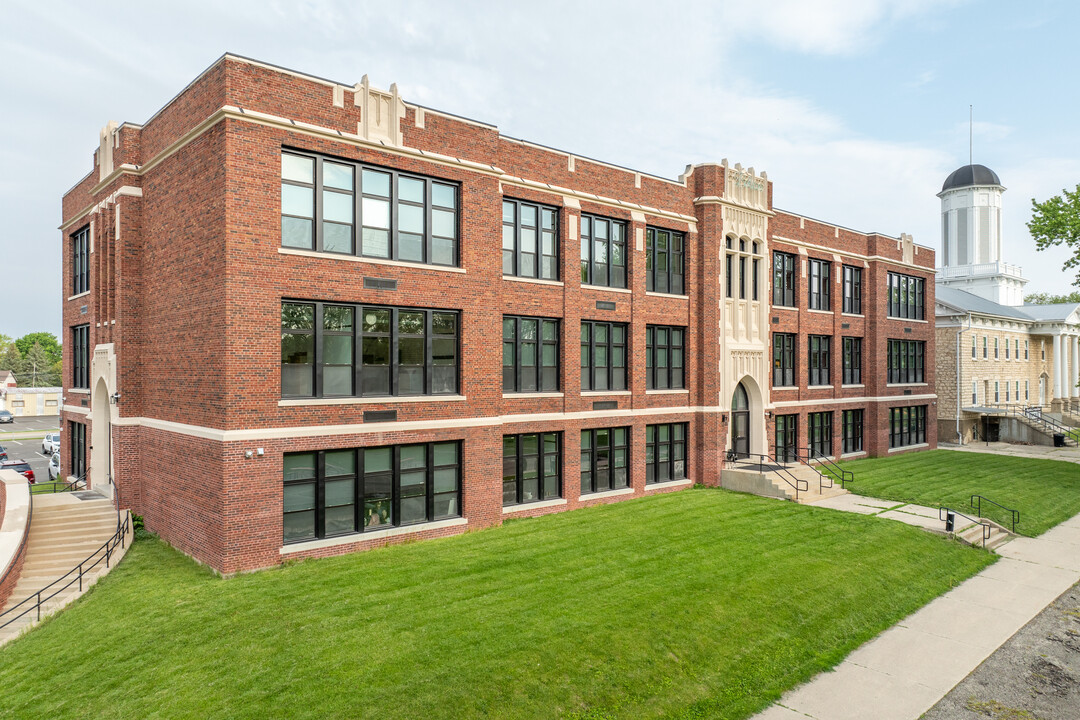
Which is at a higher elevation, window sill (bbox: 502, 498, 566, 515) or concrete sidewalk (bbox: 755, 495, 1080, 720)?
window sill (bbox: 502, 498, 566, 515)

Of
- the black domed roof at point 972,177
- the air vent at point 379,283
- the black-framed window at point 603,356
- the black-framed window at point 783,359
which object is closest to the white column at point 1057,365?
the black domed roof at point 972,177

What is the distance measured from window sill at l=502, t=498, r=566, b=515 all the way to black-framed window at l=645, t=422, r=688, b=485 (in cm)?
440

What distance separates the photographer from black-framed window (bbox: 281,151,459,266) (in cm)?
1532

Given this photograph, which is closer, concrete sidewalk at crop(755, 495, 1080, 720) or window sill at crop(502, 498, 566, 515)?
concrete sidewalk at crop(755, 495, 1080, 720)

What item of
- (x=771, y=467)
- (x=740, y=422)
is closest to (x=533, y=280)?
(x=740, y=422)

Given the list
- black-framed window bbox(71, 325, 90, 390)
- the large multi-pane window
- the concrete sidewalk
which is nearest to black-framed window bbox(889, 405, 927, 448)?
the concrete sidewalk

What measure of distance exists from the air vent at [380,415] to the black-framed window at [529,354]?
434cm

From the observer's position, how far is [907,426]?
36562 millimetres

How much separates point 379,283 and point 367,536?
6.43 metres

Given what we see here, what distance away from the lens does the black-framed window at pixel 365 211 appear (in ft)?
50.3

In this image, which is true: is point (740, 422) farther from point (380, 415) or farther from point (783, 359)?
point (380, 415)

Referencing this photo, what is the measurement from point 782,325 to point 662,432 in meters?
9.22

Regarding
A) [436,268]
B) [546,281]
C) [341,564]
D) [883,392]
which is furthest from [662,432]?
[883,392]

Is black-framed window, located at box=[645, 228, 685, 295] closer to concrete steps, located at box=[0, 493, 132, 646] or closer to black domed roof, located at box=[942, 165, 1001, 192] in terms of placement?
concrete steps, located at box=[0, 493, 132, 646]
